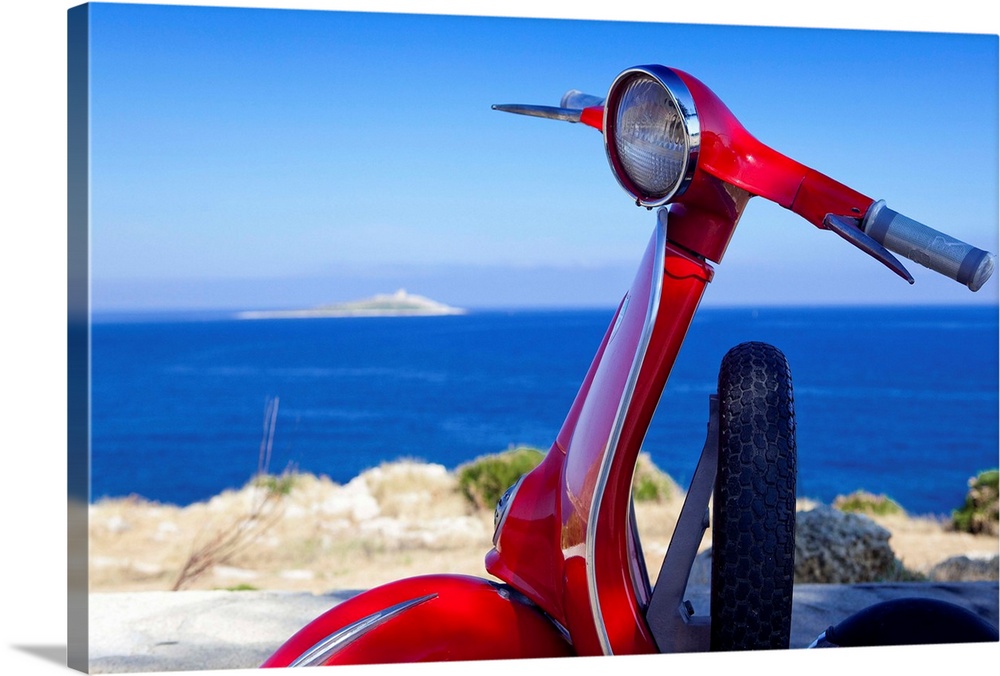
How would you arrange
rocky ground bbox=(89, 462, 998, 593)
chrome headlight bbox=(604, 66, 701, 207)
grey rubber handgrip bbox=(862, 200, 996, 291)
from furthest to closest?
rocky ground bbox=(89, 462, 998, 593) < chrome headlight bbox=(604, 66, 701, 207) < grey rubber handgrip bbox=(862, 200, 996, 291)

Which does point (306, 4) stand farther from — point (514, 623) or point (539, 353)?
point (539, 353)

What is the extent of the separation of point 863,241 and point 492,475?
6.29m

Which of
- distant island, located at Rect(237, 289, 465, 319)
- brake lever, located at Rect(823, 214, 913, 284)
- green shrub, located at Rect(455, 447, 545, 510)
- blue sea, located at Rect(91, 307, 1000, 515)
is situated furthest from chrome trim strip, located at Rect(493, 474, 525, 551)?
distant island, located at Rect(237, 289, 465, 319)

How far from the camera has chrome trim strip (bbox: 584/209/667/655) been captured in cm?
136

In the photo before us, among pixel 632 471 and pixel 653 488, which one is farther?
pixel 653 488

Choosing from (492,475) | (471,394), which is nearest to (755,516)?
(492,475)

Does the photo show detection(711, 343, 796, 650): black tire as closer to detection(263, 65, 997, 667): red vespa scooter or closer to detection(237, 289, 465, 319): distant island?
detection(263, 65, 997, 667): red vespa scooter

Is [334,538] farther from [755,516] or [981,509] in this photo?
[755,516]

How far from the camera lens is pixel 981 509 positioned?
513cm

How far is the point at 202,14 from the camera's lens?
8391 mm

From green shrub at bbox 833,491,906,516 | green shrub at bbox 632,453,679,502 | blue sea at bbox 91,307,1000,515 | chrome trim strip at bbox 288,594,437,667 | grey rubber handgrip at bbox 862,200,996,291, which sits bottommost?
blue sea at bbox 91,307,1000,515

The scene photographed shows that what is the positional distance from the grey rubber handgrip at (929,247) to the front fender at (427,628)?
663mm

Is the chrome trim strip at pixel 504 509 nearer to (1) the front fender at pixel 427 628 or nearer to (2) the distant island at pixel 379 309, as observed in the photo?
(1) the front fender at pixel 427 628

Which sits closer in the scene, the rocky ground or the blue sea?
the rocky ground
